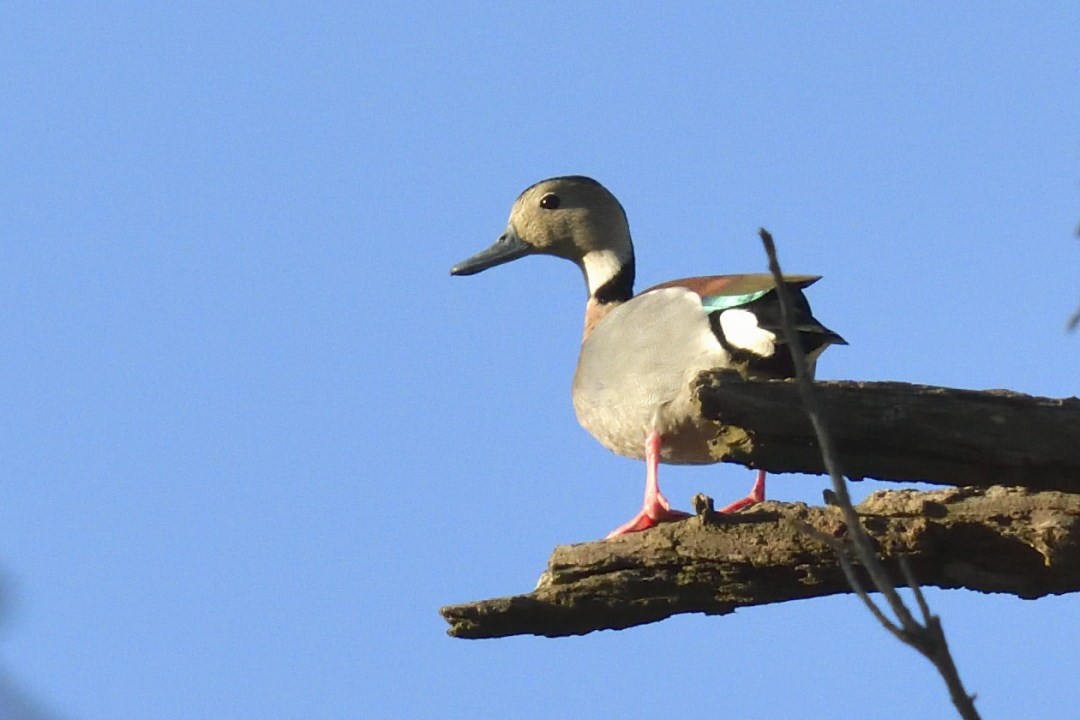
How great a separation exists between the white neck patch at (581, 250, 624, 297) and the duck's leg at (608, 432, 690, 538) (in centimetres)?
175

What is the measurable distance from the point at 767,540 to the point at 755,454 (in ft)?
2.89

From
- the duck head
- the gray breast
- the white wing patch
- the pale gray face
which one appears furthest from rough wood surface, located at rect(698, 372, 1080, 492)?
the pale gray face

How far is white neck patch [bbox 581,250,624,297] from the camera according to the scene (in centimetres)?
758

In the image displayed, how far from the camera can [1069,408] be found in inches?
152

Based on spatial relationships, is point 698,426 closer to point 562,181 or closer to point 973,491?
point 973,491

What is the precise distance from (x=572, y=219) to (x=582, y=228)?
0.06 meters

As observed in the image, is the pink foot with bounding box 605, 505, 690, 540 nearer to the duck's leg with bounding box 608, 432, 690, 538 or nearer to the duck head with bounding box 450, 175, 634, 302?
the duck's leg with bounding box 608, 432, 690, 538

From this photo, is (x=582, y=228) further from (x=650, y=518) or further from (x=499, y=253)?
(x=650, y=518)

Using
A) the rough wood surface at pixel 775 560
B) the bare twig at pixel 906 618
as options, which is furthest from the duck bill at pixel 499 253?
the bare twig at pixel 906 618

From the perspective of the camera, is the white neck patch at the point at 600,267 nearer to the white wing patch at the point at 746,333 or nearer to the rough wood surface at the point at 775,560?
the white wing patch at the point at 746,333

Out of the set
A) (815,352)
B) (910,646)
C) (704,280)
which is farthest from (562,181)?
(910,646)

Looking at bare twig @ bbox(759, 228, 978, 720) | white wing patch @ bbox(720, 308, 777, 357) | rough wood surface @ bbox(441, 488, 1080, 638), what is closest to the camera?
bare twig @ bbox(759, 228, 978, 720)

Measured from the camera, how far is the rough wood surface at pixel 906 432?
3.62 m

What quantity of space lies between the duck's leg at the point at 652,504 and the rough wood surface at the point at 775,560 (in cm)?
93
